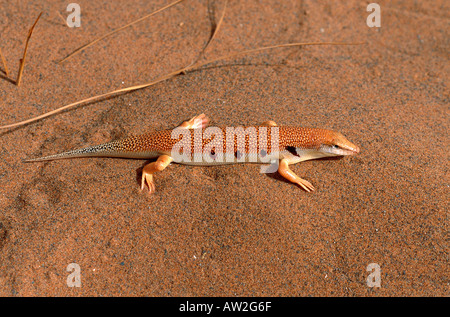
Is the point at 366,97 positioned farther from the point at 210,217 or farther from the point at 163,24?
the point at 163,24

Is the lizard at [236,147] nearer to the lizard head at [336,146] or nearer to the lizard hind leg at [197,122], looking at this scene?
the lizard head at [336,146]

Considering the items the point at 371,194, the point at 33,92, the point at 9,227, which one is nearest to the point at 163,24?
the point at 33,92

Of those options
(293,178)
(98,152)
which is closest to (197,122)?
(98,152)

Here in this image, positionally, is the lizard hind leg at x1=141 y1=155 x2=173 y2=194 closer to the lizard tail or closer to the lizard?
the lizard

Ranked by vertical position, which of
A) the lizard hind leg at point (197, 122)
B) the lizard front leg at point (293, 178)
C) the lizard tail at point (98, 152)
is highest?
the lizard hind leg at point (197, 122)

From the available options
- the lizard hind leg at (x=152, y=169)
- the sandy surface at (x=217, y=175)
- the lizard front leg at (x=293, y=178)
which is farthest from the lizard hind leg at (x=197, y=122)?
the lizard front leg at (x=293, y=178)

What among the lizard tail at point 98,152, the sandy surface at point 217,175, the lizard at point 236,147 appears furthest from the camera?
the lizard tail at point 98,152

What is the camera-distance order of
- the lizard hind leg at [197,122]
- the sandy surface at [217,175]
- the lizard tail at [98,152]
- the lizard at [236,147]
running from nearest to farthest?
the sandy surface at [217,175]
the lizard at [236,147]
the lizard tail at [98,152]
the lizard hind leg at [197,122]
